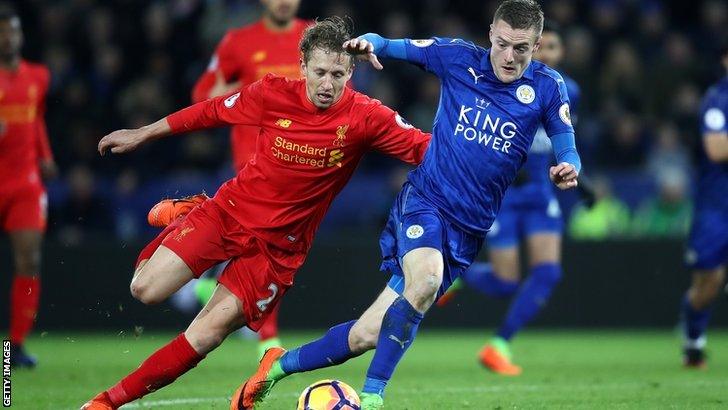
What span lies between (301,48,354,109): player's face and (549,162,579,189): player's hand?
129 centimetres

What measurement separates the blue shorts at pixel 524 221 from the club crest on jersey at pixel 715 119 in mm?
1405

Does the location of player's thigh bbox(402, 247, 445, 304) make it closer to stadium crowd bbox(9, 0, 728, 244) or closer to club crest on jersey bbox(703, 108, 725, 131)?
Answer: club crest on jersey bbox(703, 108, 725, 131)

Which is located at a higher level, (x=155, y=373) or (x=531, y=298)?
(x=155, y=373)

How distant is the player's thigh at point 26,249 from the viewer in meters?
10.2

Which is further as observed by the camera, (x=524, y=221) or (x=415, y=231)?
(x=524, y=221)

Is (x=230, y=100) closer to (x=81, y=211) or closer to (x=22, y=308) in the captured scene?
(x=22, y=308)

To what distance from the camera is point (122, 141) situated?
6578mm

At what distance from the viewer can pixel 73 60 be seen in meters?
16.2

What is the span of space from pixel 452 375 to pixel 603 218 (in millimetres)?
6484

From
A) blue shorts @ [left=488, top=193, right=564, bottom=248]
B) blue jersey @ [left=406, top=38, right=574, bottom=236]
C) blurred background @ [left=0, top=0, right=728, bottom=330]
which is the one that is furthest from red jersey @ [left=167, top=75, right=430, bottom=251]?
blurred background @ [left=0, top=0, right=728, bottom=330]

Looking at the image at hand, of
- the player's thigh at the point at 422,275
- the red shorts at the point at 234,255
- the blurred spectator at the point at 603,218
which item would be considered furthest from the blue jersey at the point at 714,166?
the blurred spectator at the point at 603,218

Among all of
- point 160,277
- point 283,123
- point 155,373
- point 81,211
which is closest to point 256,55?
point 283,123

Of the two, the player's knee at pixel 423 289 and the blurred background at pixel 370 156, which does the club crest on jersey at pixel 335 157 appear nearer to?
the player's knee at pixel 423 289

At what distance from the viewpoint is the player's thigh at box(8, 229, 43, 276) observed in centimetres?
1016
